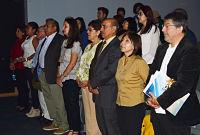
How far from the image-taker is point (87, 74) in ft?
13.0

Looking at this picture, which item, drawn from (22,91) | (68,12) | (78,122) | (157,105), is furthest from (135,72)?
(68,12)

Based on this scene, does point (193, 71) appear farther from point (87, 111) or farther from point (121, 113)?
point (87, 111)

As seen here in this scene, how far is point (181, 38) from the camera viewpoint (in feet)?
8.88

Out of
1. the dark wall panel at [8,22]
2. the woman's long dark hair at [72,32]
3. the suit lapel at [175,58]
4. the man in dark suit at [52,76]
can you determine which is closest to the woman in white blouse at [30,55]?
the man in dark suit at [52,76]

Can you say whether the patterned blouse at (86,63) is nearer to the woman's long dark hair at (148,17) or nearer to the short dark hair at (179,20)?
the woman's long dark hair at (148,17)

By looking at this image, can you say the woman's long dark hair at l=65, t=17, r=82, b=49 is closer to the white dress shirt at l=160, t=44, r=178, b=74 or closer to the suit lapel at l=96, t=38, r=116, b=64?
the suit lapel at l=96, t=38, r=116, b=64

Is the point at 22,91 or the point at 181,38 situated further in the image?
the point at 22,91

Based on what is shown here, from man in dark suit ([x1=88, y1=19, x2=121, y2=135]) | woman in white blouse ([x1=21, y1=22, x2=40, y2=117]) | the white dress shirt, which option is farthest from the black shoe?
the white dress shirt

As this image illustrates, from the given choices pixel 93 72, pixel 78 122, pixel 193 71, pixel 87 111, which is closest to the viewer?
pixel 193 71

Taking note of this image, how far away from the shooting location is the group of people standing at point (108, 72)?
2.63m

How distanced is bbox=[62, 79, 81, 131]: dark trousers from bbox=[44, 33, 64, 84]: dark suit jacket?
27 centimetres

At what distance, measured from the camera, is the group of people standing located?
8.64 feet

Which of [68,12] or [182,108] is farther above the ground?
[68,12]

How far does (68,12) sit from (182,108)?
5125mm
